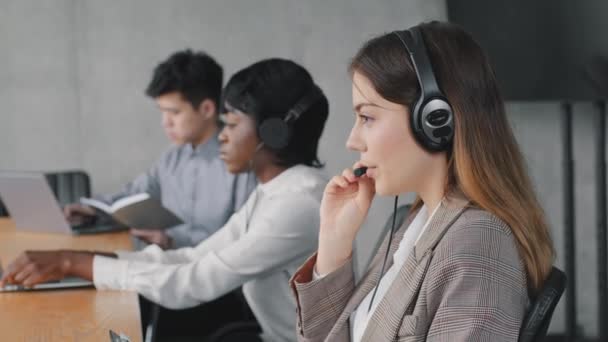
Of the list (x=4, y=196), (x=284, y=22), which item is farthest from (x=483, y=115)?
(x=284, y=22)

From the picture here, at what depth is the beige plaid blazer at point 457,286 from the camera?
45.0 inches

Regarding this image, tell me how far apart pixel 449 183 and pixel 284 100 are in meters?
0.89

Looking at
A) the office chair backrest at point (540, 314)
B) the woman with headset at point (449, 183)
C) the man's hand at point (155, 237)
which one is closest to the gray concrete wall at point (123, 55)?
the man's hand at point (155, 237)

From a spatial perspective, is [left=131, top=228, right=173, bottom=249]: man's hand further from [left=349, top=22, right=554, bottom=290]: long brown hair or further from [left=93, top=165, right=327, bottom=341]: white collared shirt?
[left=349, top=22, right=554, bottom=290]: long brown hair

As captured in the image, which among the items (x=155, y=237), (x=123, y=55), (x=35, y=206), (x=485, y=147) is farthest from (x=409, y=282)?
(x=123, y=55)

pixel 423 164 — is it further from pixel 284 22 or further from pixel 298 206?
pixel 284 22

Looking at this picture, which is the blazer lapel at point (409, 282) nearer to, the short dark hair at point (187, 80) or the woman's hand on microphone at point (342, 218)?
the woman's hand on microphone at point (342, 218)

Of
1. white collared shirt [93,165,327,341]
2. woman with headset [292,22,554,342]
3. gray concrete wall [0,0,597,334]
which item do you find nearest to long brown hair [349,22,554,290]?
woman with headset [292,22,554,342]

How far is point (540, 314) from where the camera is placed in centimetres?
115

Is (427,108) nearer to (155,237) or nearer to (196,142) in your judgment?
(155,237)

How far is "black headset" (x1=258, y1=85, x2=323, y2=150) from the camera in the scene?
6.91 ft

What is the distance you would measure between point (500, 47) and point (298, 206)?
1.60 meters

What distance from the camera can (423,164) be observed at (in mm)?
1305

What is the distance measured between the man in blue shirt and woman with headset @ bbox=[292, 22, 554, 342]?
5.99 ft
